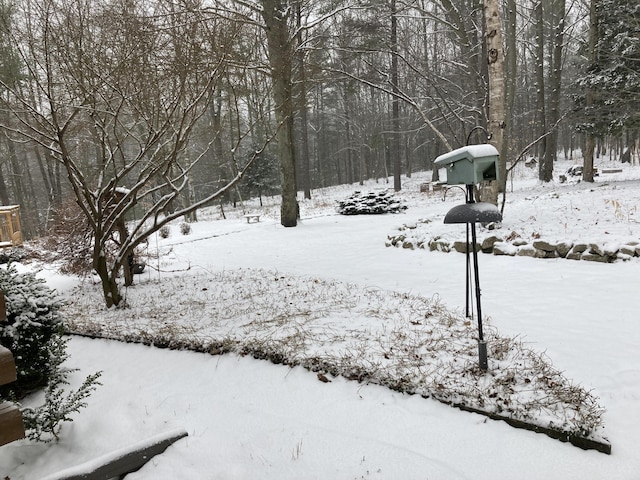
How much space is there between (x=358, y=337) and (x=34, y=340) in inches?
112

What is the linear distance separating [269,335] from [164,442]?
1.59m

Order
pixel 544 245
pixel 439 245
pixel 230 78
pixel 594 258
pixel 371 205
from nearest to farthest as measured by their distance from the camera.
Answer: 1. pixel 594 258
2. pixel 544 245
3. pixel 439 245
4. pixel 230 78
5. pixel 371 205

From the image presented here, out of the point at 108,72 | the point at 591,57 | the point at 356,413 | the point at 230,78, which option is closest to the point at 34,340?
the point at 356,413

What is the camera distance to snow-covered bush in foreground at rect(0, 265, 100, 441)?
116 inches

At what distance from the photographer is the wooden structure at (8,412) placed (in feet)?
5.22

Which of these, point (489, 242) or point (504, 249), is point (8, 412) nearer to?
point (504, 249)

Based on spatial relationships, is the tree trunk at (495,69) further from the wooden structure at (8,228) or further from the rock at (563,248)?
the wooden structure at (8,228)

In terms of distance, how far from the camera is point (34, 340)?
10.2ft

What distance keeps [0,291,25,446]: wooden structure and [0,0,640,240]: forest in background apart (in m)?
3.48

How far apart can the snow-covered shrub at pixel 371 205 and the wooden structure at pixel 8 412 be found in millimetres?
13461

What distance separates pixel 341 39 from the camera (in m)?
10.6

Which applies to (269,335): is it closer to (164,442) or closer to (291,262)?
(164,442)

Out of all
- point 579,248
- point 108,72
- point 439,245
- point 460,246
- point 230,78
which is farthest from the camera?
point 230,78

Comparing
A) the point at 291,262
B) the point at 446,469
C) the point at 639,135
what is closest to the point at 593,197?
the point at 291,262
